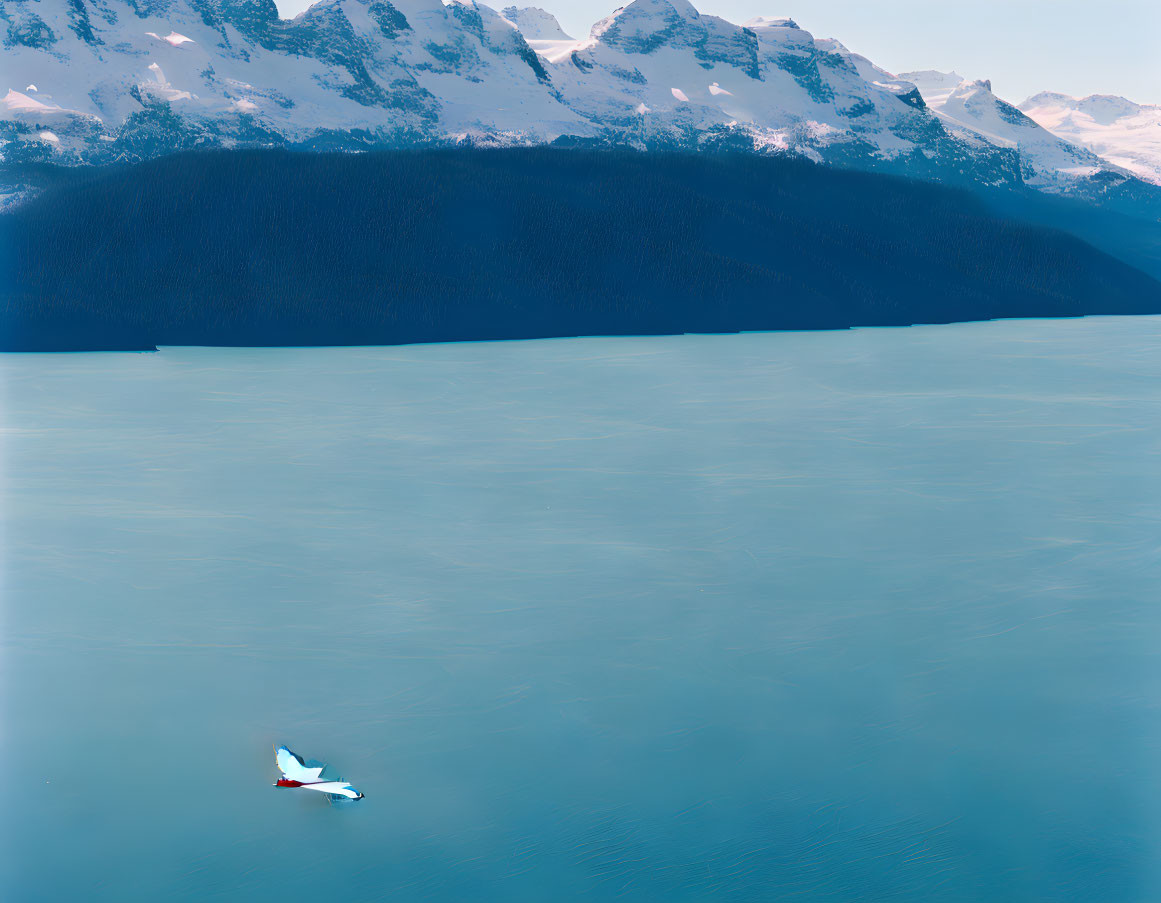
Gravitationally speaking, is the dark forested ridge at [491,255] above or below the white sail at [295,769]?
below

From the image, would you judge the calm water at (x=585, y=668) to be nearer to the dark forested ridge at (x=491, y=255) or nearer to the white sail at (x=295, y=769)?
the white sail at (x=295, y=769)

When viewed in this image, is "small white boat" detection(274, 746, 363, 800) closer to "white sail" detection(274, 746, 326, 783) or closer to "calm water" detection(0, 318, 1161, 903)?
"white sail" detection(274, 746, 326, 783)

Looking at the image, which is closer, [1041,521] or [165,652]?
[165,652]

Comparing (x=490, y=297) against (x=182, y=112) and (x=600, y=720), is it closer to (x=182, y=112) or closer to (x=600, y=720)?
(x=600, y=720)

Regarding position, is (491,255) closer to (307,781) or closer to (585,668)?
(585,668)

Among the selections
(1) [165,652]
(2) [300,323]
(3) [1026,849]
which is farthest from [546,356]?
(3) [1026,849]

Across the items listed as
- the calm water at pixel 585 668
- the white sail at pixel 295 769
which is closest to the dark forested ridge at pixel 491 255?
the calm water at pixel 585 668
